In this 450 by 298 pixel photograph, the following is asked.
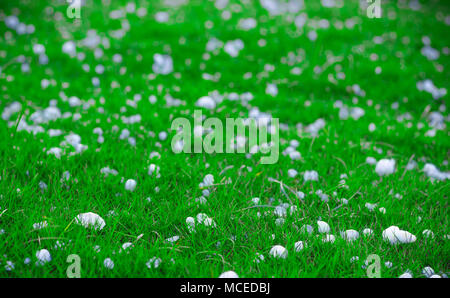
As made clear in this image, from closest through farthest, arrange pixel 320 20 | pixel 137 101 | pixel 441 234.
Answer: pixel 441 234 < pixel 137 101 < pixel 320 20

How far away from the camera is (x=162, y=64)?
19.7ft

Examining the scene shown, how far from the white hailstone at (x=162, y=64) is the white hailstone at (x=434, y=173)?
4093 mm

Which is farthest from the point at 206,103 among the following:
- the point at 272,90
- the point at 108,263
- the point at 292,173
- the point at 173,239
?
the point at 108,263

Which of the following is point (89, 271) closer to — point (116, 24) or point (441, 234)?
point (441, 234)

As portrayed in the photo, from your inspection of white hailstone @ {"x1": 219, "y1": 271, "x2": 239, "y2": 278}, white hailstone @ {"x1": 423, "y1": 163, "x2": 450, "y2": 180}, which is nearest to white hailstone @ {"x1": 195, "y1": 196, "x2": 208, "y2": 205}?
white hailstone @ {"x1": 219, "y1": 271, "x2": 239, "y2": 278}

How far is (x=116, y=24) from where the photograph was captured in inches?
282

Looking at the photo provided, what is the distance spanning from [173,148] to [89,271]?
5.96ft

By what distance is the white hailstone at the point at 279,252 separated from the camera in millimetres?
2357

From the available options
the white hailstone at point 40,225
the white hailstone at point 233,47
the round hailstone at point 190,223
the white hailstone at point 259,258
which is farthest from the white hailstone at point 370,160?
the white hailstone at point 233,47

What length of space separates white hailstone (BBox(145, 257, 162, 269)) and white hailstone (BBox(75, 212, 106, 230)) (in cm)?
50

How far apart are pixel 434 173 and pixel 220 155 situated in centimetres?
226

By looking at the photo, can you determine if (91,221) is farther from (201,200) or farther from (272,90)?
(272,90)

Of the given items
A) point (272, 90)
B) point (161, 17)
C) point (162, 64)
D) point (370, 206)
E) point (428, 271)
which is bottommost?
point (428, 271)
